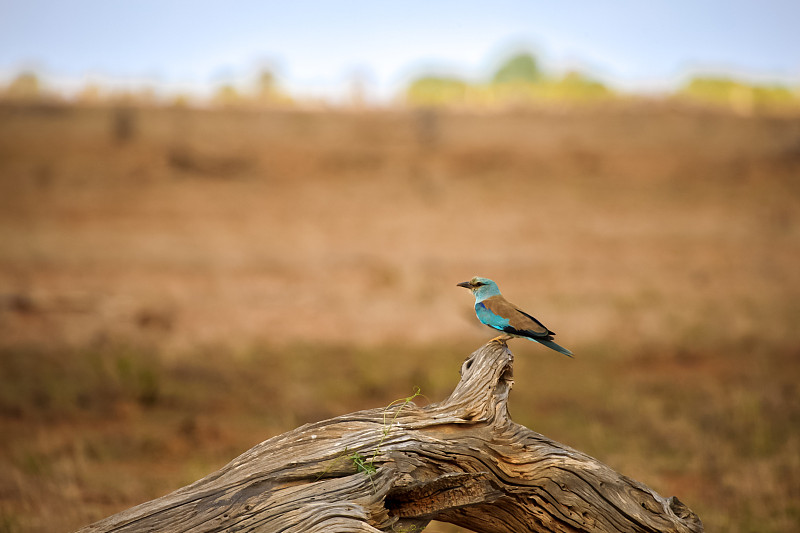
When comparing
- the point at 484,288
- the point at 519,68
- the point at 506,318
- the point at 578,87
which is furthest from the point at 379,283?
the point at 519,68

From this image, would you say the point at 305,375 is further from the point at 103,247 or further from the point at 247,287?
the point at 103,247

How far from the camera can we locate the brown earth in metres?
10.3

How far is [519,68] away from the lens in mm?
40906

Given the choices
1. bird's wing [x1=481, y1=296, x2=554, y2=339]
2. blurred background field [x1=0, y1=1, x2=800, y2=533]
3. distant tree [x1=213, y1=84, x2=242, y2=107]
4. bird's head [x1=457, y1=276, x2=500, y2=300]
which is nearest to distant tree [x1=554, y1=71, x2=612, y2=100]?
blurred background field [x1=0, y1=1, x2=800, y2=533]

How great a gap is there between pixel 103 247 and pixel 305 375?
9170mm

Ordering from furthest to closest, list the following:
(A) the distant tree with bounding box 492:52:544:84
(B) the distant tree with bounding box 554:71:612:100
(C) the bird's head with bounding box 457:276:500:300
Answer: (A) the distant tree with bounding box 492:52:544:84 → (B) the distant tree with bounding box 554:71:612:100 → (C) the bird's head with bounding box 457:276:500:300

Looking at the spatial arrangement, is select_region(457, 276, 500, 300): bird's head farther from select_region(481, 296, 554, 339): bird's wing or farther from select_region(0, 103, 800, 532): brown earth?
select_region(0, 103, 800, 532): brown earth

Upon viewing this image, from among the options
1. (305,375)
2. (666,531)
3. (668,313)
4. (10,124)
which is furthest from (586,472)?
(10,124)

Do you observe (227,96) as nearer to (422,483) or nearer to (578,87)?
(578,87)

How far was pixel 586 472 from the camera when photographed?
4.49 metres

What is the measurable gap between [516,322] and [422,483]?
0.99 meters

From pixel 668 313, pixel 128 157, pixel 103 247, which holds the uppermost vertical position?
pixel 128 157

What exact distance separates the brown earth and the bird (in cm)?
395

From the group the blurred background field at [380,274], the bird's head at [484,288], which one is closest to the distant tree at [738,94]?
the blurred background field at [380,274]
